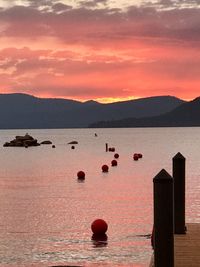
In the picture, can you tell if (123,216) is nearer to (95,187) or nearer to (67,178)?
(95,187)

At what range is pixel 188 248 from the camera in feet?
44.7

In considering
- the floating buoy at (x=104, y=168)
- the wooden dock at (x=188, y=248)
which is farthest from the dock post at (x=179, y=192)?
the floating buoy at (x=104, y=168)

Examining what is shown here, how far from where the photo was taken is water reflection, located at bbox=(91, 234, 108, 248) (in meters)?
24.9

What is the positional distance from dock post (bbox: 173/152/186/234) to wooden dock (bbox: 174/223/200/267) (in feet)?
1.00

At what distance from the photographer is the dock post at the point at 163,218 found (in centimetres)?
1120

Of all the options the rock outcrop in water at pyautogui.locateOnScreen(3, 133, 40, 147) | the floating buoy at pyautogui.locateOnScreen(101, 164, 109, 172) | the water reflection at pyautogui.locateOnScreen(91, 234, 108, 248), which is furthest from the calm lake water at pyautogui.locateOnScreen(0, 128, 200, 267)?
the rock outcrop in water at pyautogui.locateOnScreen(3, 133, 40, 147)

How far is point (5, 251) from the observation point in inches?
933

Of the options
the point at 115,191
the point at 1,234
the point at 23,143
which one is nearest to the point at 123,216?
the point at 1,234

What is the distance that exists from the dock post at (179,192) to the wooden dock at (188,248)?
290 millimetres

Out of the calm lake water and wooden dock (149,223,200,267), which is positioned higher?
wooden dock (149,223,200,267)

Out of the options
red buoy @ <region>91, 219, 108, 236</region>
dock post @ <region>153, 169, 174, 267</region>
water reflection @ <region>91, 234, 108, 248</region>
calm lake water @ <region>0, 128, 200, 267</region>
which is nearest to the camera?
dock post @ <region>153, 169, 174, 267</region>

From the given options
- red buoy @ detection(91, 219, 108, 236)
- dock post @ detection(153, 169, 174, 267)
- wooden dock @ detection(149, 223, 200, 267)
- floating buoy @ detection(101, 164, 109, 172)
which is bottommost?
red buoy @ detection(91, 219, 108, 236)

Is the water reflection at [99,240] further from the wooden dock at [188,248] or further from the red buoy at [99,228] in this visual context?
the wooden dock at [188,248]

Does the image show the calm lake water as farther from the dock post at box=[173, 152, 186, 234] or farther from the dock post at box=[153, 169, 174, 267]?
the dock post at box=[153, 169, 174, 267]
